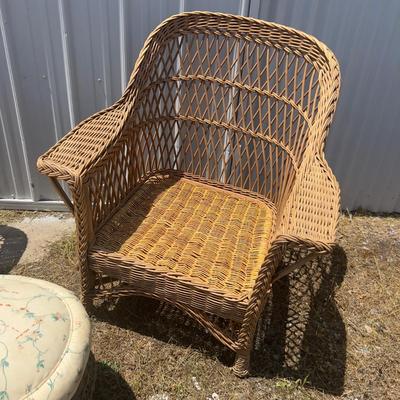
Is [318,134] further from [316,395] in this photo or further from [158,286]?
[316,395]

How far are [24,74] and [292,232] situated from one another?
4.93 feet

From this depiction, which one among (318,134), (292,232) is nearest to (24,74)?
(318,134)

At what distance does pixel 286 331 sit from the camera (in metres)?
1.79

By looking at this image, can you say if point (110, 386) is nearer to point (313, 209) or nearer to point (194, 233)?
point (194, 233)

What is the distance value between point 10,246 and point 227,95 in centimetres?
127

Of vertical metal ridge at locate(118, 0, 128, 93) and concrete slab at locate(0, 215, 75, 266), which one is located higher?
vertical metal ridge at locate(118, 0, 128, 93)

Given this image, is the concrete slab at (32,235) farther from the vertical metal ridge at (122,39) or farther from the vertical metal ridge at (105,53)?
the vertical metal ridge at (122,39)

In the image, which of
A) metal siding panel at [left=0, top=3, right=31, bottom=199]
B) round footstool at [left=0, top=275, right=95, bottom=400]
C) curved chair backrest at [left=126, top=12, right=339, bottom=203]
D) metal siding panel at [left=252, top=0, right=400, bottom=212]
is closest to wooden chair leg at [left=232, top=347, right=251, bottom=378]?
round footstool at [left=0, top=275, right=95, bottom=400]

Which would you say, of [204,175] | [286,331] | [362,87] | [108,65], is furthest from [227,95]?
[286,331]

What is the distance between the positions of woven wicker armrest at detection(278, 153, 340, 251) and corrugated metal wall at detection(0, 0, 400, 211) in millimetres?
820

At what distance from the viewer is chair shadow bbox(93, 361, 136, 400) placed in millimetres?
1520

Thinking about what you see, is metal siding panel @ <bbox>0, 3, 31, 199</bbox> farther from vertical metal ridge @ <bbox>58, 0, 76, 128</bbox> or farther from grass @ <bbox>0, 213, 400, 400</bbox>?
grass @ <bbox>0, 213, 400, 400</bbox>

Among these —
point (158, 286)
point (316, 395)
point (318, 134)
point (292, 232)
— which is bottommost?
point (316, 395)

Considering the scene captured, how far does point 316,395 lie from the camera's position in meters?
1.56
